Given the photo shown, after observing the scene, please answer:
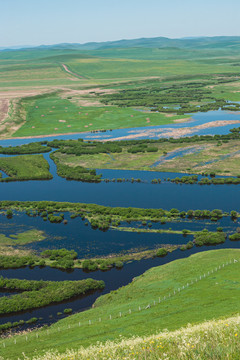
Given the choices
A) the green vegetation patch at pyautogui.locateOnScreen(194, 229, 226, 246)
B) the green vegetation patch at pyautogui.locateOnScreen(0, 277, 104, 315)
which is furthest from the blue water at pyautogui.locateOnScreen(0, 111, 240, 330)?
the green vegetation patch at pyautogui.locateOnScreen(194, 229, 226, 246)

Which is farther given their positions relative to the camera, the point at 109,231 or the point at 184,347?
the point at 109,231

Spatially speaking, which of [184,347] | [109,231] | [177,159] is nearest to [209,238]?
[109,231]

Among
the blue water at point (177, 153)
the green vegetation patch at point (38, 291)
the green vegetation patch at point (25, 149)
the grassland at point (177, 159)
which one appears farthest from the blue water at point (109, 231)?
the green vegetation patch at point (25, 149)

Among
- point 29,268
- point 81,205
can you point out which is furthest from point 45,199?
point 29,268

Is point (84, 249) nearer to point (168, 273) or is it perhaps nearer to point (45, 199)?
point (168, 273)

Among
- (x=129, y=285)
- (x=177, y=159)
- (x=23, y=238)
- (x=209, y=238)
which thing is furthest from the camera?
(x=177, y=159)

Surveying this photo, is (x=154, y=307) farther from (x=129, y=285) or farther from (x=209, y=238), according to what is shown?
(x=209, y=238)

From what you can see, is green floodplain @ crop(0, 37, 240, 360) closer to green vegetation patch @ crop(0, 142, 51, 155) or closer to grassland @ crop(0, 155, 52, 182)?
grassland @ crop(0, 155, 52, 182)
